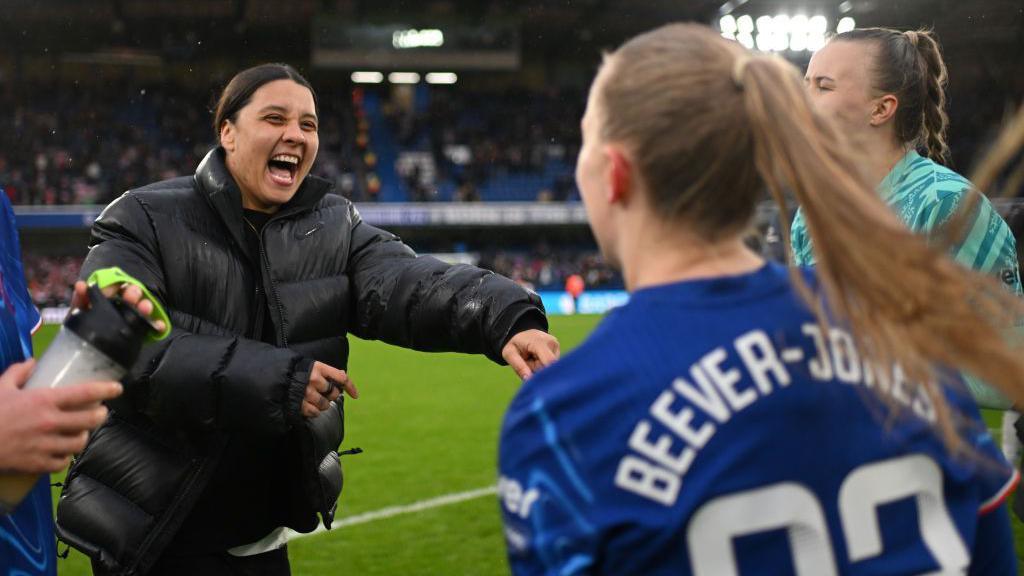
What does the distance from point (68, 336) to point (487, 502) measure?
5.19 meters

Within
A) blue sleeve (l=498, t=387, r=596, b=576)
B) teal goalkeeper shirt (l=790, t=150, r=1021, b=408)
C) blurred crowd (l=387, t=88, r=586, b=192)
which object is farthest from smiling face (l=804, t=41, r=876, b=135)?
blurred crowd (l=387, t=88, r=586, b=192)

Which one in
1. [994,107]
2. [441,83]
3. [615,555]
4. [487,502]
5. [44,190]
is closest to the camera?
[615,555]

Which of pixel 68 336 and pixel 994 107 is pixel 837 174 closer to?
pixel 68 336

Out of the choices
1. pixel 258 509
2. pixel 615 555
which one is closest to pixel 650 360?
pixel 615 555

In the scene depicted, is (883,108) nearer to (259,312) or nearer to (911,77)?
(911,77)

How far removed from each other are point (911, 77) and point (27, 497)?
2625 millimetres

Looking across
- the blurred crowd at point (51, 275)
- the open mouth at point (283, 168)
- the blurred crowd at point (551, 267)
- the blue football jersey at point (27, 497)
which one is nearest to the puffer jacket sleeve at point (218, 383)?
the blue football jersey at point (27, 497)

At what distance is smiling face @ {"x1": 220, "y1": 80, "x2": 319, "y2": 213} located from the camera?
2938 mm

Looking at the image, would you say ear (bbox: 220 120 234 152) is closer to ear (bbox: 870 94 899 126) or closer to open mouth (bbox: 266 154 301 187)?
open mouth (bbox: 266 154 301 187)

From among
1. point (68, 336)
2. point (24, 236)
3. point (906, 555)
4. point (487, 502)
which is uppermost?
point (68, 336)

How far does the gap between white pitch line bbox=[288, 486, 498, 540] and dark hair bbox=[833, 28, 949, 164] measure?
161 inches

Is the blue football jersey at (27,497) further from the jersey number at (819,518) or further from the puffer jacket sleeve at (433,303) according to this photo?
the jersey number at (819,518)

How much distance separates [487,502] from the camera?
260 inches

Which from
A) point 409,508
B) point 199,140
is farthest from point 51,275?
point 409,508
